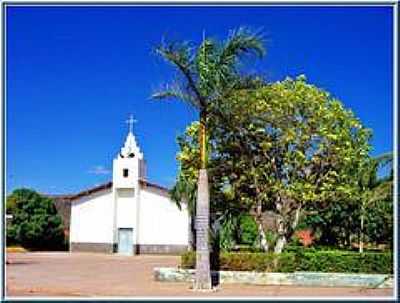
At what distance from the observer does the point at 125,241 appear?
40.2 m

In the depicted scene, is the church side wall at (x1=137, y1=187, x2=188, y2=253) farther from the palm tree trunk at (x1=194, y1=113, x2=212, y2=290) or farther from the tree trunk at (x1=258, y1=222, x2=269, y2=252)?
the palm tree trunk at (x1=194, y1=113, x2=212, y2=290)

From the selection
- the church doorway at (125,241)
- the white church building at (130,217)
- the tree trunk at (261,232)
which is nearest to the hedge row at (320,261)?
the tree trunk at (261,232)

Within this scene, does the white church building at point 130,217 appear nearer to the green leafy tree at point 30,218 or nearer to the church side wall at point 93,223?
the church side wall at point 93,223

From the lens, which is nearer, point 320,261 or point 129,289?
point 129,289

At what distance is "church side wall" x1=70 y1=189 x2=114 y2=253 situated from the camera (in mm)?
40750

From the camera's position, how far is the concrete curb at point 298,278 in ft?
57.7

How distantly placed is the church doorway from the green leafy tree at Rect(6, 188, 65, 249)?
3679 millimetres

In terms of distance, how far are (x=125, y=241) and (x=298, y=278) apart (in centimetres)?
2338

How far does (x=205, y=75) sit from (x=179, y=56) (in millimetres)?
731

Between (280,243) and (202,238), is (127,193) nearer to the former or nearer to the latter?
(280,243)

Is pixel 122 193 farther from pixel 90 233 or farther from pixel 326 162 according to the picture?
pixel 326 162

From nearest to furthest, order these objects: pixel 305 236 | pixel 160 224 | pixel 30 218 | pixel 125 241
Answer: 1. pixel 305 236
2. pixel 30 218
3. pixel 160 224
4. pixel 125 241

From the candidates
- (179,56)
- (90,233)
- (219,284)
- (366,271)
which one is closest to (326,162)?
(366,271)

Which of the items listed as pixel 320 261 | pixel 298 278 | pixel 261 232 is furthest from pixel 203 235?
pixel 261 232
